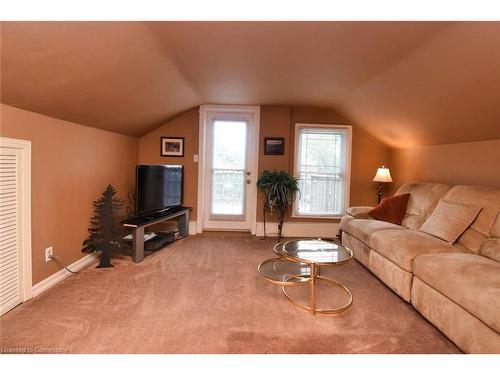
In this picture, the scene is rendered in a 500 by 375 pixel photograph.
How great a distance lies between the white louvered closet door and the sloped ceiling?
428mm

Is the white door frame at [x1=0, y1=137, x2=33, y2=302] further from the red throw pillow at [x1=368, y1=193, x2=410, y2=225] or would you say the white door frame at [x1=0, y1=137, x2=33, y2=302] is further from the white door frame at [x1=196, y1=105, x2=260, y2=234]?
the red throw pillow at [x1=368, y1=193, x2=410, y2=225]

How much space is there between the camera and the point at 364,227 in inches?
120

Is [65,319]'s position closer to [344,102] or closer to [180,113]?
[180,113]

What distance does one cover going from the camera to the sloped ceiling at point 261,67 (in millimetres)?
1694

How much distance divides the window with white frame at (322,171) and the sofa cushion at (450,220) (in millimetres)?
1767

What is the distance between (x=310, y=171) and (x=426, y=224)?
196 centimetres

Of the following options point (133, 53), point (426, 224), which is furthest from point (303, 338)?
point (133, 53)

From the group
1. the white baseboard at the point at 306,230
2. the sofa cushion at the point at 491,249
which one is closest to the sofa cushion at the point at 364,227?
the sofa cushion at the point at 491,249

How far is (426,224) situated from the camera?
278 cm

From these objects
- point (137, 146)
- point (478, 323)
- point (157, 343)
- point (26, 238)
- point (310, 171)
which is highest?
point (137, 146)

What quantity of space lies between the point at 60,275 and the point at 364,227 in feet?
10.0

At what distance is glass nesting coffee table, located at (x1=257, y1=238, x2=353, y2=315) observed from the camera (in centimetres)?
209

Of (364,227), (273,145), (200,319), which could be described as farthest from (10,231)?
(273,145)

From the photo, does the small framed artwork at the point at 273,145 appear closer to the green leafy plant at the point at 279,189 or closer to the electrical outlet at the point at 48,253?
the green leafy plant at the point at 279,189
